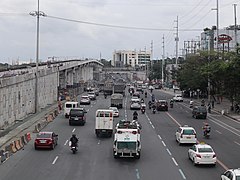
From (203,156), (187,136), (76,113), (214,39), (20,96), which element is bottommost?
(203,156)

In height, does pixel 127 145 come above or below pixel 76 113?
below

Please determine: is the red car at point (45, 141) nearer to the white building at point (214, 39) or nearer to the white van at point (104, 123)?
the white van at point (104, 123)

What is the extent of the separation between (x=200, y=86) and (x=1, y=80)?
58398 millimetres

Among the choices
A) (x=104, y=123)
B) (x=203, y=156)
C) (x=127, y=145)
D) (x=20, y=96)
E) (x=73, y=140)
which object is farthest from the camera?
(x=20, y=96)

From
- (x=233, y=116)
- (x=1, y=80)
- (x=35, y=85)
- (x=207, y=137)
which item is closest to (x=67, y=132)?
(x=1, y=80)

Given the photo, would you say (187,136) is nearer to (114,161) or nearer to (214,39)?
(114,161)

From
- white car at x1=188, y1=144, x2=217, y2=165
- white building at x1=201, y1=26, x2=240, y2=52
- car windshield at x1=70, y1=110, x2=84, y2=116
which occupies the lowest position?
white car at x1=188, y1=144, x2=217, y2=165

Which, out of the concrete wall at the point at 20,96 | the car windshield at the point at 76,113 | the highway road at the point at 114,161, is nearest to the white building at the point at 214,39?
the concrete wall at the point at 20,96

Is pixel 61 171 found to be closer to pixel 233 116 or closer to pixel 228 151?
pixel 228 151

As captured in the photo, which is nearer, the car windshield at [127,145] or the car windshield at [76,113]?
the car windshield at [127,145]

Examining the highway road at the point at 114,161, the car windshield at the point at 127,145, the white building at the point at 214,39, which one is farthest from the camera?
the white building at the point at 214,39

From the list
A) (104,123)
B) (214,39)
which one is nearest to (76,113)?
(104,123)

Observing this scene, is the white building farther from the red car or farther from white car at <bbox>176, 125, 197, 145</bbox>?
the red car

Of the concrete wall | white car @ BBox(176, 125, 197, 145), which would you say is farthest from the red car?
the concrete wall
